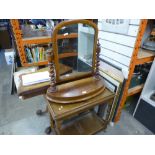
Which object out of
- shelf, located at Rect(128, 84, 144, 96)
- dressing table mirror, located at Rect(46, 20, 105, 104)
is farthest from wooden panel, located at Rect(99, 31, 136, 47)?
shelf, located at Rect(128, 84, 144, 96)

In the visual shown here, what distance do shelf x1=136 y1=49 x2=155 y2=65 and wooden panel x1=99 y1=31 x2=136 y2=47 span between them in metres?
0.19

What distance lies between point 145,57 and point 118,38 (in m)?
0.31

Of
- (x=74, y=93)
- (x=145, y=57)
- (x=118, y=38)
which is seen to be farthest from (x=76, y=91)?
(x=145, y=57)

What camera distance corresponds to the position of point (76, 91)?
950mm

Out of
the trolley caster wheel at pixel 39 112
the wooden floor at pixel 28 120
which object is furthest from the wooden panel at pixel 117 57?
the trolley caster wheel at pixel 39 112

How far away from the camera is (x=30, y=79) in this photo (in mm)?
1102

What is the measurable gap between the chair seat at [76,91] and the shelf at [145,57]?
413 millimetres

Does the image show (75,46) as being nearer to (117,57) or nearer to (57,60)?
(117,57)

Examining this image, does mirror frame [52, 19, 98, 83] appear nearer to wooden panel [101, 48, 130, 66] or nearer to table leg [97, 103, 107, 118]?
wooden panel [101, 48, 130, 66]

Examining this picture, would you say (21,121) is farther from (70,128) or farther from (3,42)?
(3,42)

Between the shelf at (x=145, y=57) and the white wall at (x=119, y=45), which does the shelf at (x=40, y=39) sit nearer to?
the white wall at (x=119, y=45)

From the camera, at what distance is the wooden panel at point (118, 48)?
104 centimetres
